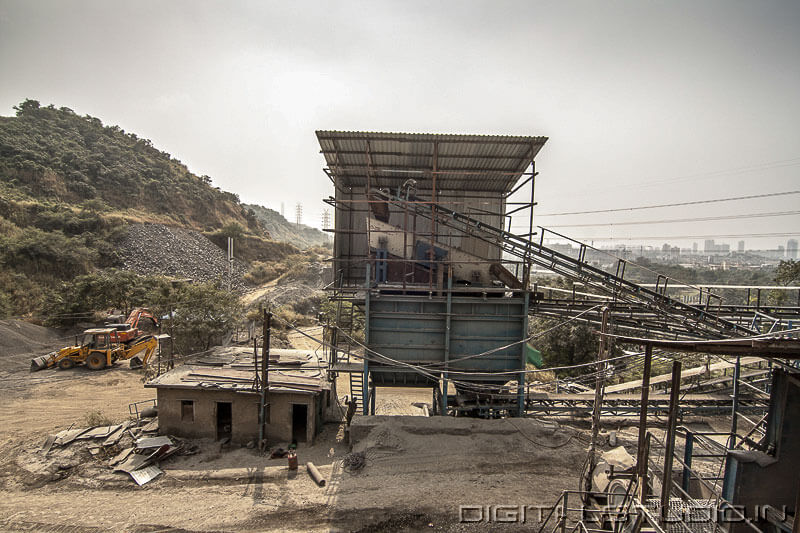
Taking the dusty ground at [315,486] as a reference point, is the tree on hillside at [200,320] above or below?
above

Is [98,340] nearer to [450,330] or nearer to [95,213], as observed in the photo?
[450,330]

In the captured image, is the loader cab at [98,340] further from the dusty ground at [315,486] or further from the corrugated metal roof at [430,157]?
the corrugated metal roof at [430,157]

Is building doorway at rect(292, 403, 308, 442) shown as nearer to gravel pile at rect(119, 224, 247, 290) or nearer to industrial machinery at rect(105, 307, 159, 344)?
industrial machinery at rect(105, 307, 159, 344)

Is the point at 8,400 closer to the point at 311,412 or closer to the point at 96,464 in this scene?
the point at 96,464

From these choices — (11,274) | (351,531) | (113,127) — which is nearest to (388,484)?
(351,531)

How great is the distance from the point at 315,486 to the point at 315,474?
1.23 ft

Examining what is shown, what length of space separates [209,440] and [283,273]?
3770cm

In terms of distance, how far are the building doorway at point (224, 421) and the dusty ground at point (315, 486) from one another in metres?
0.61

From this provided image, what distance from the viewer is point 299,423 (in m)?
13.3

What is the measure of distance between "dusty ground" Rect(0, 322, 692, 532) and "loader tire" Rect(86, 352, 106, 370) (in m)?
6.12

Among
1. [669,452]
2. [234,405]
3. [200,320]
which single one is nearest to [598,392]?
[669,452]

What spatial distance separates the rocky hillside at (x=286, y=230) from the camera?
441 ft

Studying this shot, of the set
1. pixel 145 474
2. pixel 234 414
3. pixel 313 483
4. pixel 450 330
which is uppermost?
pixel 450 330

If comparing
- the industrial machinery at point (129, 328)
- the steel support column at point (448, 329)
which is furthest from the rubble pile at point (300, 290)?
the steel support column at point (448, 329)
